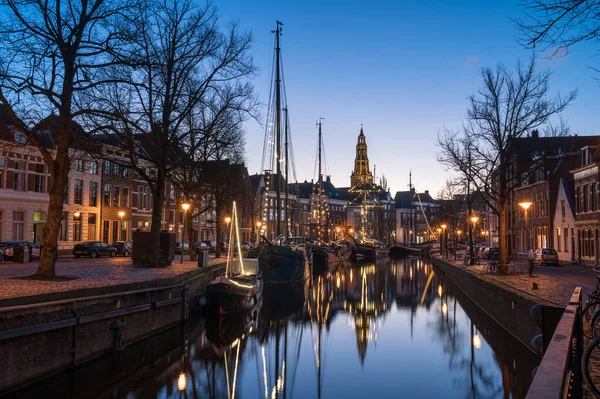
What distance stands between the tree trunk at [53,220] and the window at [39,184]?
30.6 meters

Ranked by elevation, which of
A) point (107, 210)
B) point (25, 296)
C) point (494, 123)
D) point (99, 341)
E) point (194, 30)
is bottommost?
point (99, 341)

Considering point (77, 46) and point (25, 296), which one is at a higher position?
point (77, 46)

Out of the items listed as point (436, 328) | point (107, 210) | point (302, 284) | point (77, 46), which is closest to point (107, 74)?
point (77, 46)

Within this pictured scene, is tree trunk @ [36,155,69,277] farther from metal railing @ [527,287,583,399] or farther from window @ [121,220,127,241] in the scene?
window @ [121,220,127,241]

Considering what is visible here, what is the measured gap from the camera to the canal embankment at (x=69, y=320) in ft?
39.1

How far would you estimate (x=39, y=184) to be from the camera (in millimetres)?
47344

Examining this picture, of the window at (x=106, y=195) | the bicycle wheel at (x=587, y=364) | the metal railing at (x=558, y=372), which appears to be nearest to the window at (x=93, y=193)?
the window at (x=106, y=195)

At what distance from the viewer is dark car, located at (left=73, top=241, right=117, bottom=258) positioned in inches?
1690

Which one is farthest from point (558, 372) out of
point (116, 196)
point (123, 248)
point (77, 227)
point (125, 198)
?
point (125, 198)

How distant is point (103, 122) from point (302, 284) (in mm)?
22956

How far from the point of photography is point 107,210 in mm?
57375

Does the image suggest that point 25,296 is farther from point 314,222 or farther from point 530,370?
point 314,222

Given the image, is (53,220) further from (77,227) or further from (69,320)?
(77,227)

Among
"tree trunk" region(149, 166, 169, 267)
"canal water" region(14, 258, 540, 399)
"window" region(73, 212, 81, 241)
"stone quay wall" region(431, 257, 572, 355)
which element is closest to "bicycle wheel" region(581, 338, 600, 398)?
"stone quay wall" region(431, 257, 572, 355)
